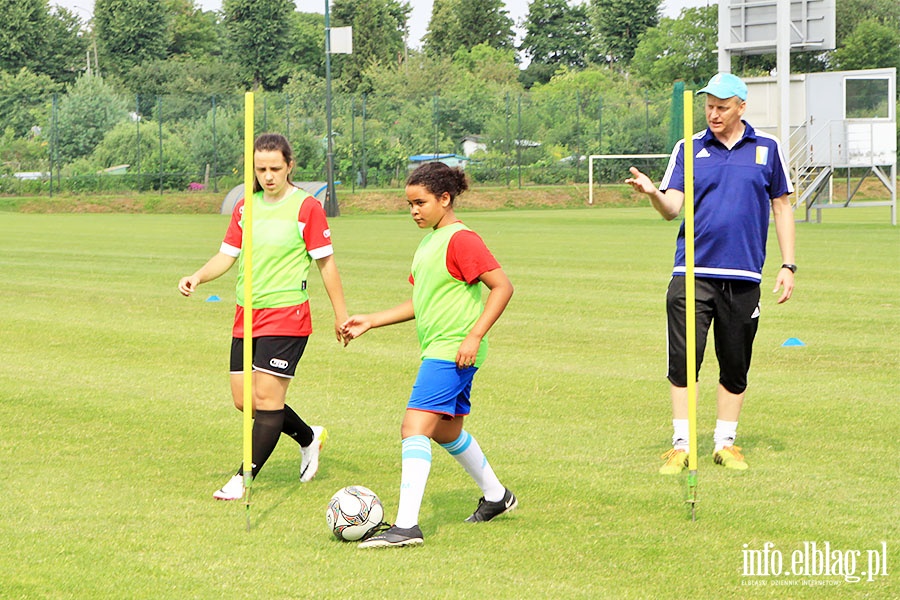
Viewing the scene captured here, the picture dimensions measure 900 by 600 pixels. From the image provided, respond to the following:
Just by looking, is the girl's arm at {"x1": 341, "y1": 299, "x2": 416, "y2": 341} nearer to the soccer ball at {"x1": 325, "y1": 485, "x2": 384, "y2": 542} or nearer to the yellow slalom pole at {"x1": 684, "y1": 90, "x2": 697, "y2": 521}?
the soccer ball at {"x1": 325, "y1": 485, "x2": 384, "y2": 542}

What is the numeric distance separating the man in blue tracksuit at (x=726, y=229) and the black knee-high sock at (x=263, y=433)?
6.99ft

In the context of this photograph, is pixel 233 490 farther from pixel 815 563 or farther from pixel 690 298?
pixel 815 563

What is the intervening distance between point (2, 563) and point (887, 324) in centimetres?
1022

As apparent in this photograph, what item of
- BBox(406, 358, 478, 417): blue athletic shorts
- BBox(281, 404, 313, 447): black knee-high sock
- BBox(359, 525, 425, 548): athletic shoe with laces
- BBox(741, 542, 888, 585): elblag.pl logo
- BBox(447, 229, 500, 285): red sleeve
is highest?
BBox(447, 229, 500, 285): red sleeve

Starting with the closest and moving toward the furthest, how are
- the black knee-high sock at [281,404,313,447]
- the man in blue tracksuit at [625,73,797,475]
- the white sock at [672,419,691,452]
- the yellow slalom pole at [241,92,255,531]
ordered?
the yellow slalom pole at [241,92,255,531]
the black knee-high sock at [281,404,313,447]
the man in blue tracksuit at [625,73,797,475]
the white sock at [672,419,691,452]

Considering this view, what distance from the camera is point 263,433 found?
6523 mm

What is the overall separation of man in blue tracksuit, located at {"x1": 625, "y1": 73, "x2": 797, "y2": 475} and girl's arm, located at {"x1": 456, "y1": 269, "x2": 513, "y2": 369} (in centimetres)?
160

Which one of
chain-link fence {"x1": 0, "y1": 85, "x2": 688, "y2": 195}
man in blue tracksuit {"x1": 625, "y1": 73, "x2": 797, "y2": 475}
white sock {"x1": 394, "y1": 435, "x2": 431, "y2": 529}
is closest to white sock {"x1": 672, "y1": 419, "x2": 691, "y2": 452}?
man in blue tracksuit {"x1": 625, "y1": 73, "x2": 797, "y2": 475}

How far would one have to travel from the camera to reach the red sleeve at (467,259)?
5.66m

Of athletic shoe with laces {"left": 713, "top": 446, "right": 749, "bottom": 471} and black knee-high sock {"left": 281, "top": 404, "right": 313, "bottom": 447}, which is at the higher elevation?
black knee-high sock {"left": 281, "top": 404, "right": 313, "bottom": 447}

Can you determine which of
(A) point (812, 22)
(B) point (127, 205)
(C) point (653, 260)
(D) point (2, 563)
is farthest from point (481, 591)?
(B) point (127, 205)

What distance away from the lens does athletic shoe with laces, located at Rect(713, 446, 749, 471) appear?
7.11 metres

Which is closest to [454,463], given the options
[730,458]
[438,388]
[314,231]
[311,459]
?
[311,459]

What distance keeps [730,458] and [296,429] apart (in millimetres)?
2419
